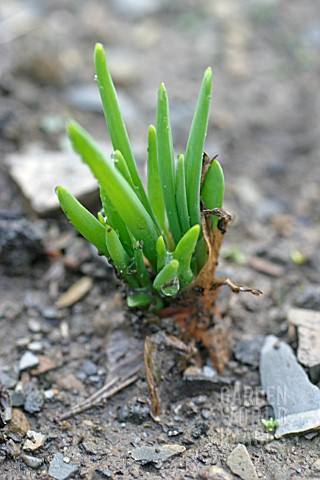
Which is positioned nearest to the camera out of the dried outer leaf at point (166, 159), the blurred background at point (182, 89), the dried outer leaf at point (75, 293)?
the dried outer leaf at point (166, 159)

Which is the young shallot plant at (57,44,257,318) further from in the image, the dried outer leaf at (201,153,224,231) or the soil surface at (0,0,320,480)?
the soil surface at (0,0,320,480)

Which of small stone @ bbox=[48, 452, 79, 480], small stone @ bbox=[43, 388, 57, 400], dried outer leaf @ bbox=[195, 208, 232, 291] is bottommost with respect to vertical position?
small stone @ bbox=[43, 388, 57, 400]

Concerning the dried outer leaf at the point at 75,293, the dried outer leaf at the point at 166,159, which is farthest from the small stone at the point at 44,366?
the dried outer leaf at the point at 166,159

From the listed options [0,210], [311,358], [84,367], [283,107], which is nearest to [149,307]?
[84,367]

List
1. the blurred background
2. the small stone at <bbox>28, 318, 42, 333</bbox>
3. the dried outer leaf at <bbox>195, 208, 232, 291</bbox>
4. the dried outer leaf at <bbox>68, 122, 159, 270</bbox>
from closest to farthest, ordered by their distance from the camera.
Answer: the dried outer leaf at <bbox>68, 122, 159, 270</bbox> → the dried outer leaf at <bbox>195, 208, 232, 291</bbox> → the small stone at <bbox>28, 318, 42, 333</bbox> → the blurred background

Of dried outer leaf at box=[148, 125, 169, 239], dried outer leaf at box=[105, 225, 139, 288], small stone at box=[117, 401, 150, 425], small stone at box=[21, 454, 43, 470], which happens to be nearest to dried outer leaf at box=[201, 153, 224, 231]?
dried outer leaf at box=[148, 125, 169, 239]

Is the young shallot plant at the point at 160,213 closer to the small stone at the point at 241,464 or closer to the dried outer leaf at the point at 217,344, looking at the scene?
the dried outer leaf at the point at 217,344

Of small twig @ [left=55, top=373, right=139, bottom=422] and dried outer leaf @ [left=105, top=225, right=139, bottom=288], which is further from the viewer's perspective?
small twig @ [left=55, top=373, right=139, bottom=422]

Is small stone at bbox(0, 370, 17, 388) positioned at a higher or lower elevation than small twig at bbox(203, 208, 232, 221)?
lower

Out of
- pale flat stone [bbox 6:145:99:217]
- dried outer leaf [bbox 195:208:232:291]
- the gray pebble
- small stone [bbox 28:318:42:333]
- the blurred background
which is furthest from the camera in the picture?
the blurred background
